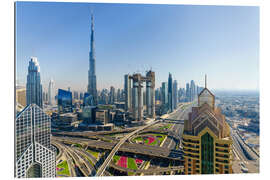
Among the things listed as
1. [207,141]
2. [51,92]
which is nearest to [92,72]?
[51,92]

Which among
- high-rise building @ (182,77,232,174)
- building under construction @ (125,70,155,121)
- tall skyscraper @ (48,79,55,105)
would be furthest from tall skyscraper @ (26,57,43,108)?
high-rise building @ (182,77,232,174)

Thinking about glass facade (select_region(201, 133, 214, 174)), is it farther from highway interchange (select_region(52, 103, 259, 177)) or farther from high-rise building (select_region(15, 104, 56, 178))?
high-rise building (select_region(15, 104, 56, 178))

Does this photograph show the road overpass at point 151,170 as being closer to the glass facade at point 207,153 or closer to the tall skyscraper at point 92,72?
the glass facade at point 207,153

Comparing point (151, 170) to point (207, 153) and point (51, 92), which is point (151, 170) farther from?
point (51, 92)
